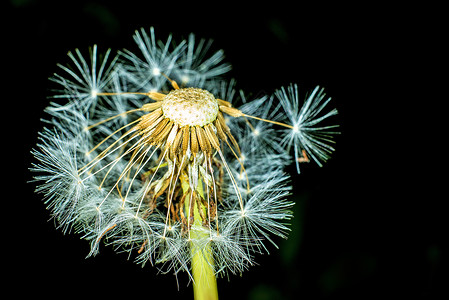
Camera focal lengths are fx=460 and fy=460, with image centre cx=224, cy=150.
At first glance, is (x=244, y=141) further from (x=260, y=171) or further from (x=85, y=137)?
(x=85, y=137)

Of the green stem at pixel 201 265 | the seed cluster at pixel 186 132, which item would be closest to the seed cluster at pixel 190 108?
the seed cluster at pixel 186 132

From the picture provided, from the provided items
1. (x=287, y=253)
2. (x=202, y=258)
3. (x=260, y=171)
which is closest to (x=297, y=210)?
(x=287, y=253)

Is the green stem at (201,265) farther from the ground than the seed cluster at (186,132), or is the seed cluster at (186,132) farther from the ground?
the seed cluster at (186,132)

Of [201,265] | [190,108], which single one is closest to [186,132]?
[190,108]

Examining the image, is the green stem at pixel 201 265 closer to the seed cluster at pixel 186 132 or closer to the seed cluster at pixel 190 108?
the seed cluster at pixel 186 132

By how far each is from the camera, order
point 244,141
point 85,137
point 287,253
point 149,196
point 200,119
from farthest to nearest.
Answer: point 287,253 < point 244,141 < point 85,137 < point 149,196 < point 200,119

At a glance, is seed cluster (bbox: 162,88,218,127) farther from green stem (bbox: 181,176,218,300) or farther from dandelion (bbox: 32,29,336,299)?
green stem (bbox: 181,176,218,300)
